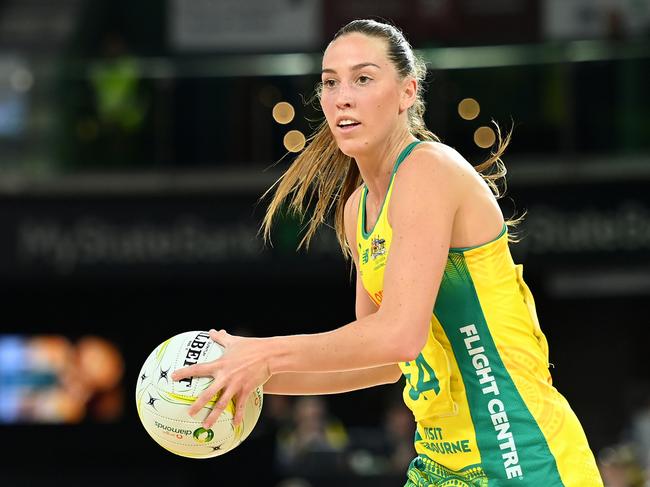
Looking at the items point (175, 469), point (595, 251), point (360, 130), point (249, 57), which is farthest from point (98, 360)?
point (360, 130)

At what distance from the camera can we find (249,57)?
11.4m

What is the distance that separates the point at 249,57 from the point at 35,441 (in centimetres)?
464

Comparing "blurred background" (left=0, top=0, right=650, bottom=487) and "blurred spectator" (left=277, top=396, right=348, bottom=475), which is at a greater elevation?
"blurred background" (left=0, top=0, right=650, bottom=487)

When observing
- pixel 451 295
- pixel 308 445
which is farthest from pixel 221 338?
pixel 308 445

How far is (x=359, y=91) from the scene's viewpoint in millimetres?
3305

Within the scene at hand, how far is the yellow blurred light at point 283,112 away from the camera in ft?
35.9

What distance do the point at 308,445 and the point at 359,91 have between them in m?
7.62

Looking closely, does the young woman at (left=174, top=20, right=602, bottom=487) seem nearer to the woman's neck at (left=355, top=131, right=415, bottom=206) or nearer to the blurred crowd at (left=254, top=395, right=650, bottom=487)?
the woman's neck at (left=355, top=131, right=415, bottom=206)

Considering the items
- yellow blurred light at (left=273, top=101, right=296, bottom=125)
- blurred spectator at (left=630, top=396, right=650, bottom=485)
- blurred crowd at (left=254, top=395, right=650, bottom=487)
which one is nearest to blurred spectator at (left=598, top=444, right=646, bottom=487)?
blurred crowd at (left=254, top=395, right=650, bottom=487)

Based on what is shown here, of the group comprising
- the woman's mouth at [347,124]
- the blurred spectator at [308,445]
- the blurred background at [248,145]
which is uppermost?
the woman's mouth at [347,124]

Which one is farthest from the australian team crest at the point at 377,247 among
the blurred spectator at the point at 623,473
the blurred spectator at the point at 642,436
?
the blurred spectator at the point at 642,436

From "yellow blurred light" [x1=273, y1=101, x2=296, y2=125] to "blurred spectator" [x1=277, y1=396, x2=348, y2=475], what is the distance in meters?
2.50

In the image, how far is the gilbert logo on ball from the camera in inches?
126

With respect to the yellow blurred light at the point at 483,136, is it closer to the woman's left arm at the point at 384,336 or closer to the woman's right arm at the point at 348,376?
the woman's right arm at the point at 348,376
